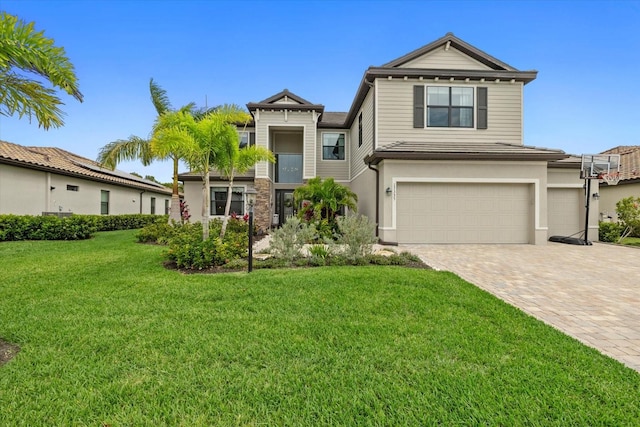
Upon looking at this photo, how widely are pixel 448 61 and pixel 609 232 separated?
883cm

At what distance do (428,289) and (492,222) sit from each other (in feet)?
23.4

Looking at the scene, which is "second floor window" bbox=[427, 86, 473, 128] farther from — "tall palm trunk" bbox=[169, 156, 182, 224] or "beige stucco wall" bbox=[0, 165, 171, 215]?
"beige stucco wall" bbox=[0, 165, 171, 215]

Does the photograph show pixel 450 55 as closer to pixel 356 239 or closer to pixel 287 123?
pixel 287 123

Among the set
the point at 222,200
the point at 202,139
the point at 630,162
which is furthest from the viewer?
the point at 630,162

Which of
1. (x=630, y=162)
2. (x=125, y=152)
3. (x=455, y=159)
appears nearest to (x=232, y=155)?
(x=455, y=159)

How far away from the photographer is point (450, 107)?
1098cm

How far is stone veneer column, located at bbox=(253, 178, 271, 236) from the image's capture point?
1377 cm

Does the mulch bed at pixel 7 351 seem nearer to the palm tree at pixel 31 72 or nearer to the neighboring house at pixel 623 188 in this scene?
the palm tree at pixel 31 72

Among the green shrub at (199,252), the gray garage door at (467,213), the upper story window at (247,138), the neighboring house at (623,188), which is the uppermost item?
the upper story window at (247,138)

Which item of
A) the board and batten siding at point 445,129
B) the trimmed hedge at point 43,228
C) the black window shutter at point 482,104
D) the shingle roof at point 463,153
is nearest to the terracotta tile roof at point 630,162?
the board and batten siding at point 445,129

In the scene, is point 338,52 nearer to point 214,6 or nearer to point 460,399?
point 214,6

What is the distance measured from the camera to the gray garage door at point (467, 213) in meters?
9.97

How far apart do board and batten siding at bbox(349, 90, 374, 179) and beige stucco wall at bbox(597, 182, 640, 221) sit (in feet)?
37.5

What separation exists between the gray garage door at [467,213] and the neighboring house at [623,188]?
21.8ft
